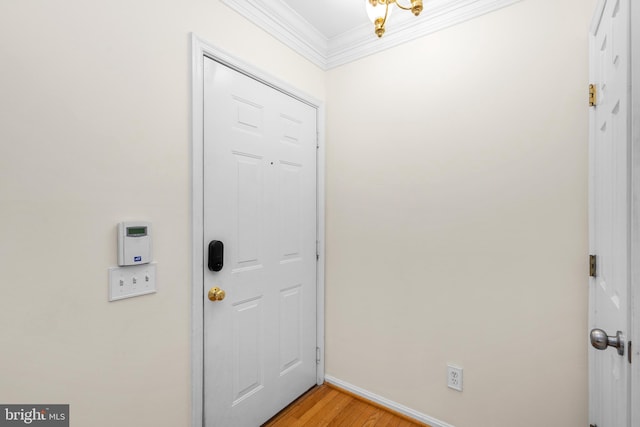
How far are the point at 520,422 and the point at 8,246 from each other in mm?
2343

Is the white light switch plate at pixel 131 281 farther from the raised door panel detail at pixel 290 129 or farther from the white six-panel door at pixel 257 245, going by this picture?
the raised door panel detail at pixel 290 129

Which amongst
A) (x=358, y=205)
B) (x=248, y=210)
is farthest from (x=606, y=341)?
(x=248, y=210)

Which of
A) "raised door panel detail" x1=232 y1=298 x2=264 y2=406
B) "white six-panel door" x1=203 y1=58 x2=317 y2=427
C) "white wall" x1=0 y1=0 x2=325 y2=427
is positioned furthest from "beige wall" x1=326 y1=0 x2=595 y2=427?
"white wall" x1=0 y1=0 x2=325 y2=427

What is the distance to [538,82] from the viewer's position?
147 centimetres

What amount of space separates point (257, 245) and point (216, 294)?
0.37 meters

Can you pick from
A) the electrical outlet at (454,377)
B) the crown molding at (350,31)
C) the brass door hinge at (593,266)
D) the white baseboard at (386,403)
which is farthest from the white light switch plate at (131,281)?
the brass door hinge at (593,266)

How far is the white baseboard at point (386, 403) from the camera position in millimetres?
1763

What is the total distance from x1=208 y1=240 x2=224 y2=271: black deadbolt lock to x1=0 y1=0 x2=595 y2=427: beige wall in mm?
122

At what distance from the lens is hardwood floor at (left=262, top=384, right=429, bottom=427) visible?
1.80 m

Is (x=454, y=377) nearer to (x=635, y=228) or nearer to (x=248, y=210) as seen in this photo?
(x=635, y=228)

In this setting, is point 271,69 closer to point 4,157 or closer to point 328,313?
point 4,157

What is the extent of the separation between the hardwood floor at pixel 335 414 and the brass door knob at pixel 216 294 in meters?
0.93

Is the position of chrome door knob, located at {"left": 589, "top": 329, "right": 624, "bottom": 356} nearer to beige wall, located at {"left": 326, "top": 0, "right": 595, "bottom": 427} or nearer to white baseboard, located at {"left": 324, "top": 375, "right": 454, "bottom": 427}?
beige wall, located at {"left": 326, "top": 0, "right": 595, "bottom": 427}

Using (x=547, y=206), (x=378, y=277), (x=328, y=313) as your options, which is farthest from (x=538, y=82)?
(x=328, y=313)
